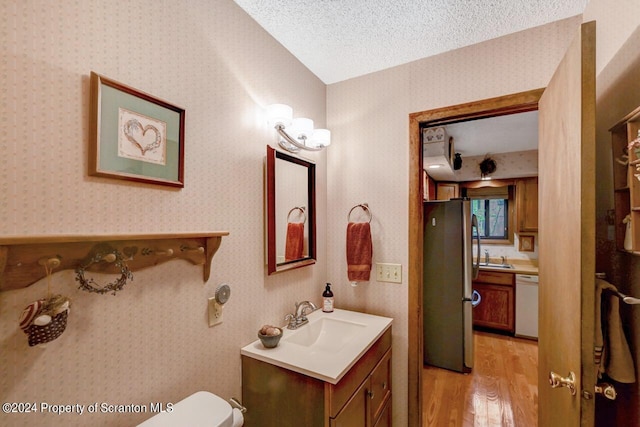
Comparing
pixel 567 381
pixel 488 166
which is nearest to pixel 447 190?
pixel 488 166

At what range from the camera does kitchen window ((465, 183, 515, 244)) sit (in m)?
4.00

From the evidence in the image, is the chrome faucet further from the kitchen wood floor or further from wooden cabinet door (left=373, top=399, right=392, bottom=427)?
the kitchen wood floor

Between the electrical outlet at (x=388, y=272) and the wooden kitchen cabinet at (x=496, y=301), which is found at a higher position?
the electrical outlet at (x=388, y=272)

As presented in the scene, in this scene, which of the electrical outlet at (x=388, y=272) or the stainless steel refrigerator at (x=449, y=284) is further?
the stainless steel refrigerator at (x=449, y=284)

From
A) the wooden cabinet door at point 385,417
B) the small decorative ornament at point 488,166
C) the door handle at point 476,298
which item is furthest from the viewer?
the small decorative ornament at point 488,166

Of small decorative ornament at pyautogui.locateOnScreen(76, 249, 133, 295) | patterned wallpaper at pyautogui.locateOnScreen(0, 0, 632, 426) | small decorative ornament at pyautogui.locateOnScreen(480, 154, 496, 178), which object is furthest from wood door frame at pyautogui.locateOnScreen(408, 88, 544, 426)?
small decorative ornament at pyautogui.locateOnScreen(480, 154, 496, 178)

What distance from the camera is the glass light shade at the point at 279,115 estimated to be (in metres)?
1.47

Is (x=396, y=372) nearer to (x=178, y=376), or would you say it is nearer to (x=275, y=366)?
(x=275, y=366)

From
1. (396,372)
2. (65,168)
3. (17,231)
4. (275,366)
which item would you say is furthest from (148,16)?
(396,372)

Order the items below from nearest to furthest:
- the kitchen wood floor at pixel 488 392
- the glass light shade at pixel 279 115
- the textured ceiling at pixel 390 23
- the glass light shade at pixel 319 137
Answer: the textured ceiling at pixel 390 23, the glass light shade at pixel 279 115, the glass light shade at pixel 319 137, the kitchen wood floor at pixel 488 392

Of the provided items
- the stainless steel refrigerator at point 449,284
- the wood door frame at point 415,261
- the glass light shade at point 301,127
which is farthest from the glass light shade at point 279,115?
the stainless steel refrigerator at point 449,284

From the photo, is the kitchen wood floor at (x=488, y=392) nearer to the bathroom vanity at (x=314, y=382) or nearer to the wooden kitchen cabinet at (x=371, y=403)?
the wooden kitchen cabinet at (x=371, y=403)

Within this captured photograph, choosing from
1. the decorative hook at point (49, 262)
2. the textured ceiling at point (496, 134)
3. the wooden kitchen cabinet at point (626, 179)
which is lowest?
the decorative hook at point (49, 262)

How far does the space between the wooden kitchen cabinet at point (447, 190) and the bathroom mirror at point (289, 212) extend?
307 cm
